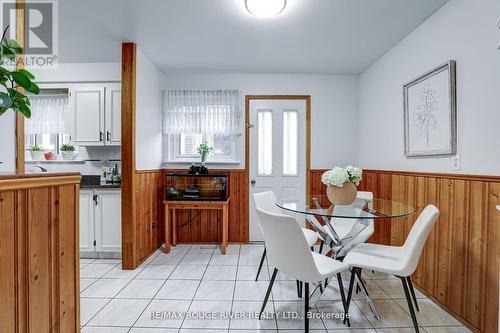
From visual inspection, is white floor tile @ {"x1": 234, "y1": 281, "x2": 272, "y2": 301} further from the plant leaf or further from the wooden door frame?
the plant leaf

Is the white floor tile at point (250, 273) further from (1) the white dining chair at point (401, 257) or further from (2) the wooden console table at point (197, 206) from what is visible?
(1) the white dining chair at point (401, 257)

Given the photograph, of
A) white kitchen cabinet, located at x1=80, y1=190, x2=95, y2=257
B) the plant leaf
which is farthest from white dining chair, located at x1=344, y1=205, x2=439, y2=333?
white kitchen cabinet, located at x1=80, y1=190, x2=95, y2=257

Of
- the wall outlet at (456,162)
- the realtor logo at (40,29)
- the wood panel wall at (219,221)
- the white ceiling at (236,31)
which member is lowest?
the wood panel wall at (219,221)

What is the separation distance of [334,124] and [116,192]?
125 inches

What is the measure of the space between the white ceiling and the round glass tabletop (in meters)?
1.72

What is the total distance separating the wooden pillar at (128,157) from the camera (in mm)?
2801

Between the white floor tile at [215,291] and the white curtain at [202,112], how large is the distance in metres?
2.03

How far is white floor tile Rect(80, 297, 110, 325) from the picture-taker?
1964mm

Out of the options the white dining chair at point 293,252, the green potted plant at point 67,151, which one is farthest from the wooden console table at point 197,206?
the white dining chair at point 293,252

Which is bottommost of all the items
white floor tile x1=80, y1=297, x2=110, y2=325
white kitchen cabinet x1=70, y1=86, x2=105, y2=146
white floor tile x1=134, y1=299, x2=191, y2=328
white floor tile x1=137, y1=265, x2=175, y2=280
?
white floor tile x1=134, y1=299, x2=191, y2=328

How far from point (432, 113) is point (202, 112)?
277 cm

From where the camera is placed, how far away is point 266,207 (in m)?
2.70

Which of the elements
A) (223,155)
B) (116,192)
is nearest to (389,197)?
(223,155)

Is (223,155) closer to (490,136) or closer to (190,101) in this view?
(190,101)
